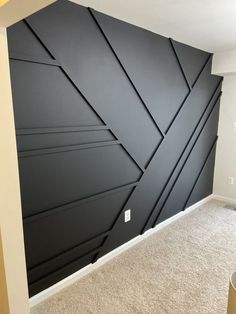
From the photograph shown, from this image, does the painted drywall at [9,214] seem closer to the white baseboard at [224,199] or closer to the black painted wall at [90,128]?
the black painted wall at [90,128]

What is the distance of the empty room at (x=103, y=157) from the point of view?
5.07ft

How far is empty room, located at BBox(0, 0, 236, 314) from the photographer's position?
60.8 inches

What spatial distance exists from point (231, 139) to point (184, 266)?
7.10 feet

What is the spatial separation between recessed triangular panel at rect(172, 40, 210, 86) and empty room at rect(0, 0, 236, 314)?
0.9 inches

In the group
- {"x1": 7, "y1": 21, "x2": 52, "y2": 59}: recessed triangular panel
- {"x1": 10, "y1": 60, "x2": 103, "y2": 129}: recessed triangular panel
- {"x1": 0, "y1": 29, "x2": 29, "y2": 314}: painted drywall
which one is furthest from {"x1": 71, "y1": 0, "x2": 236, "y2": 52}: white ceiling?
{"x1": 0, "y1": 29, "x2": 29, "y2": 314}: painted drywall

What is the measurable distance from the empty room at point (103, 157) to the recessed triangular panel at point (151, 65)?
13mm

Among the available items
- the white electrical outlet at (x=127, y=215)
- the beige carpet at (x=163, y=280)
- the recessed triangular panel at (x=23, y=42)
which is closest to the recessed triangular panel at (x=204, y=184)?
the beige carpet at (x=163, y=280)

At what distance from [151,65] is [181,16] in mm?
546

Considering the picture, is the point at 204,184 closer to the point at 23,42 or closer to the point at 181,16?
the point at 181,16

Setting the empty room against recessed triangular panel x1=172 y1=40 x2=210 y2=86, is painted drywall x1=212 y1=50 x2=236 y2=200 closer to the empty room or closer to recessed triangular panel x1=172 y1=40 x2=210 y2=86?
recessed triangular panel x1=172 y1=40 x2=210 y2=86

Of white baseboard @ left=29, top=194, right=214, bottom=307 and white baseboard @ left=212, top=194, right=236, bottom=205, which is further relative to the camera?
white baseboard @ left=212, top=194, right=236, bottom=205

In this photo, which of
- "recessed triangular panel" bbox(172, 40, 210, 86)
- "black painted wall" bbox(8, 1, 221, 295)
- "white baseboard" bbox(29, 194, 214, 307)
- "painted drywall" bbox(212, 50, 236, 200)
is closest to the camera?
"black painted wall" bbox(8, 1, 221, 295)

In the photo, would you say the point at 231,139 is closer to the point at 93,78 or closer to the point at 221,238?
the point at 221,238

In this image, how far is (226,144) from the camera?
3730 millimetres
